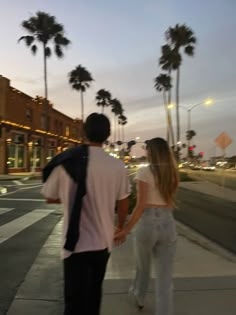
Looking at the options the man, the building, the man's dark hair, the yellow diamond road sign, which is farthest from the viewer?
the building

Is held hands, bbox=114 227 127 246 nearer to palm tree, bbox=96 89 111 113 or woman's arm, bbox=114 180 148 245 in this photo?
woman's arm, bbox=114 180 148 245

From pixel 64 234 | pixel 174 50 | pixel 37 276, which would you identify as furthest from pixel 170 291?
pixel 174 50

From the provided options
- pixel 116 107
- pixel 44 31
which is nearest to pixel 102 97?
pixel 116 107

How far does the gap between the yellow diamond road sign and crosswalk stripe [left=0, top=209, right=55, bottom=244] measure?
14.5m

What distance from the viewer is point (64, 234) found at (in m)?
3.43

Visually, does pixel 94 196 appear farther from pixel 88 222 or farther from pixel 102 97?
pixel 102 97

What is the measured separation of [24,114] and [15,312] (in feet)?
167

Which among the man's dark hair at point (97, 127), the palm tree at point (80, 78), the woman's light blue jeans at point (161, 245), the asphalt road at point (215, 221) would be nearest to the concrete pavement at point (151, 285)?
the woman's light blue jeans at point (161, 245)

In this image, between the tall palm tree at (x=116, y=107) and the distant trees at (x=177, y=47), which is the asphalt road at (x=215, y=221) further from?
the tall palm tree at (x=116, y=107)

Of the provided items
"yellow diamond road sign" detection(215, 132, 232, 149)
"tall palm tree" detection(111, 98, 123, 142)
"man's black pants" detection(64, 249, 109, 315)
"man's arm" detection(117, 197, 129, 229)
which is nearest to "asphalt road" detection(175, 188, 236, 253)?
"man's arm" detection(117, 197, 129, 229)

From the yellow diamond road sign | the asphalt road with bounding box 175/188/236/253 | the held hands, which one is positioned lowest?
the asphalt road with bounding box 175/188/236/253

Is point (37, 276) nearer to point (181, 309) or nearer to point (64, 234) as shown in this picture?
point (181, 309)

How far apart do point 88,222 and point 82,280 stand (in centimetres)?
39

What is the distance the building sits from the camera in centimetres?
4856
